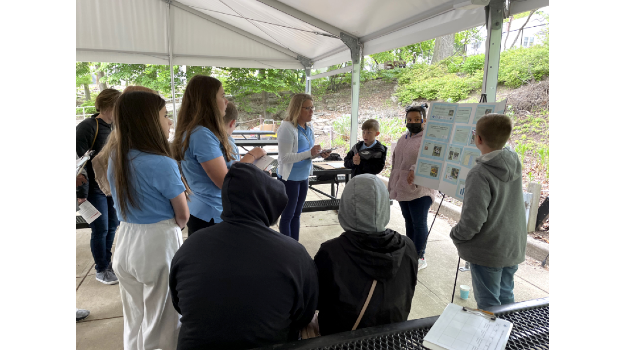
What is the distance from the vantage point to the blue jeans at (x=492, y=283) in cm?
177

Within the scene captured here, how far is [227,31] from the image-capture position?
6.84 metres

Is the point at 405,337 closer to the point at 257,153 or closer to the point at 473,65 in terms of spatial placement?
the point at 257,153

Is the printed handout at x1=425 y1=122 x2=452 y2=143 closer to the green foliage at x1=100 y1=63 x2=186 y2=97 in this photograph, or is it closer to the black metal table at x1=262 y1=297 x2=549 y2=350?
the black metal table at x1=262 y1=297 x2=549 y2=350

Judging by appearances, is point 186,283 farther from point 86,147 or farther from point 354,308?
point 86,147

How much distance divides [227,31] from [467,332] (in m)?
7.08

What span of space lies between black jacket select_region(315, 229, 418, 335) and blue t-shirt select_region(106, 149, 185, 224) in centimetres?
77

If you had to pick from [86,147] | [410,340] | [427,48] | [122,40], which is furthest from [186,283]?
→ [427,48]

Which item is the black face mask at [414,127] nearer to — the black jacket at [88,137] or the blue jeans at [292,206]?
the blue jeans at [292,206]

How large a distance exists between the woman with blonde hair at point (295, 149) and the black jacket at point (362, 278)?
5.53ft

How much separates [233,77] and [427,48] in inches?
350

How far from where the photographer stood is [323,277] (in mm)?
1234

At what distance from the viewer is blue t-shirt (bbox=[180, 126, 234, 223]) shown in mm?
1777
